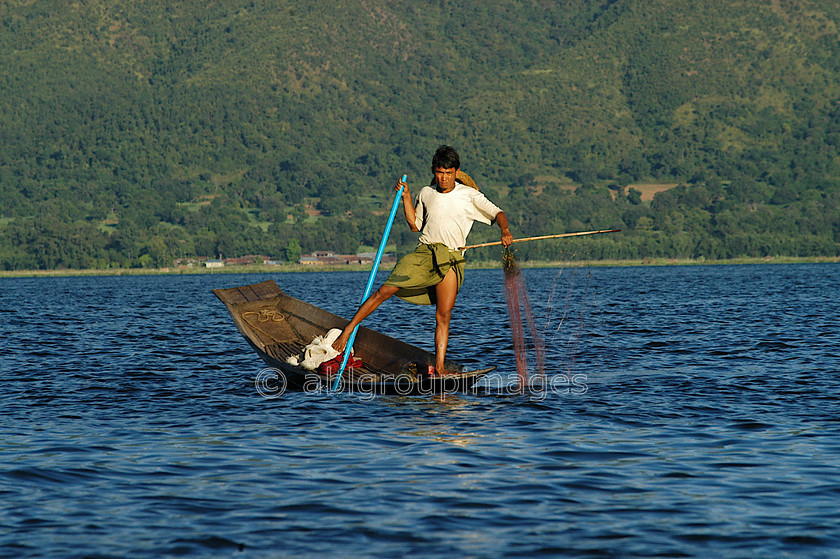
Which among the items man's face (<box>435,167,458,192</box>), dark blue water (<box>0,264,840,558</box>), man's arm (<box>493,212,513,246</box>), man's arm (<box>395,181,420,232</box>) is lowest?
dark blue water (<box>0,264,840,558</box>)

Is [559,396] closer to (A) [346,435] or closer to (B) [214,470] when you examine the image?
(A) [346,435]

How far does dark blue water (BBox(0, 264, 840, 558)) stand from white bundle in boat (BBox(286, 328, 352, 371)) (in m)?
0.54

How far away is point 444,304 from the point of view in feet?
46.2

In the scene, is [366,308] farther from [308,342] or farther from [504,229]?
[308,342]

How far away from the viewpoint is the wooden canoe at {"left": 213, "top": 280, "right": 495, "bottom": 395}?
14531 millimetres

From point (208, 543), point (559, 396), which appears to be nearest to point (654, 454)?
point (559, 396)

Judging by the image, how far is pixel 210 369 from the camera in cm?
1989

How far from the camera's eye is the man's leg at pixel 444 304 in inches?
550

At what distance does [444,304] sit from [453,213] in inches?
55.4

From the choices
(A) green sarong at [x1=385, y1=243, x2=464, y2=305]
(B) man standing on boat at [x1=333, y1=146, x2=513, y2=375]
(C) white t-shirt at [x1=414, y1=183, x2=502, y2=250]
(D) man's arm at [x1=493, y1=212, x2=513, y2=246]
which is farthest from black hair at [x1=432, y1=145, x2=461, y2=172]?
(A) green sarong at [x1=385, y1=243, x2=464, y2=305]

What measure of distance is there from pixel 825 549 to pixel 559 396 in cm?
746

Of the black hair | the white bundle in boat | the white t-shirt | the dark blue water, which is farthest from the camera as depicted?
the white bundle in boat

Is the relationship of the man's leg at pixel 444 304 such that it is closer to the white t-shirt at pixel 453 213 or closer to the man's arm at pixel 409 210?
the white t-shirt at pixel 453 213

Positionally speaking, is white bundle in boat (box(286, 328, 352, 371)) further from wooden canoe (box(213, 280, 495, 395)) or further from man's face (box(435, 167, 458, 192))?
man's face (box(435, 167, 458, 192))
